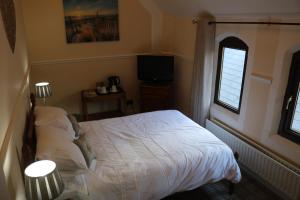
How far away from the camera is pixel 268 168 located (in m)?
2.77

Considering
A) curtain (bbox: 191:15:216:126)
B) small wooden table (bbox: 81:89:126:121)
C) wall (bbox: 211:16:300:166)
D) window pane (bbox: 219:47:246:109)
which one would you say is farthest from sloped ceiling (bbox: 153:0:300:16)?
small wooden table (bbox: 81:89:126:121)

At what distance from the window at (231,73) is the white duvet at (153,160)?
0.83 meters

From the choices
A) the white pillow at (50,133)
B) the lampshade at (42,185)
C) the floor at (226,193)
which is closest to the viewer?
the lampshade at (42,185)

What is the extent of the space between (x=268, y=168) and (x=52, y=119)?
2.39 metres

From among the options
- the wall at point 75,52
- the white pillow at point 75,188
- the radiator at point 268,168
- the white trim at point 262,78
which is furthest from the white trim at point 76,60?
the white pillow at point 75,188

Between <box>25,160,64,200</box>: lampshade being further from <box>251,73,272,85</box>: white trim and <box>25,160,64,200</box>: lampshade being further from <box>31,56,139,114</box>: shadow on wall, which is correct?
<box>31,56,139,114</box>: shadow on wall

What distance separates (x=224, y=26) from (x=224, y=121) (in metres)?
1.34

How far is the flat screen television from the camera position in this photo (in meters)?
4.49

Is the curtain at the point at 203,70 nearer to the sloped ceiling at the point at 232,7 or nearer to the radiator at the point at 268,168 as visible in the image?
Result: the sloped ceiling at the point at 232,7

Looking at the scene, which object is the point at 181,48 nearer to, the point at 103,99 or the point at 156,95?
the point at 156,95

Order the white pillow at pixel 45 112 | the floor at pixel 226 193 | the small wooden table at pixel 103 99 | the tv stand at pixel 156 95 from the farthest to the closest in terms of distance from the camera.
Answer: the tv stand at pixel 156 95 → the small wooden table at pixel 103 99 → the floor at pixel 226 193 → the white pillow at pixel 45 112

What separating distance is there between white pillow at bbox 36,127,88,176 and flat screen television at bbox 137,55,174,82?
8.51ft

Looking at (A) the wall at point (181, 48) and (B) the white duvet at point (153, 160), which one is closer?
(B) the white duvet at point (153, 160)

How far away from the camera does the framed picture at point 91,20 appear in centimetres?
419
